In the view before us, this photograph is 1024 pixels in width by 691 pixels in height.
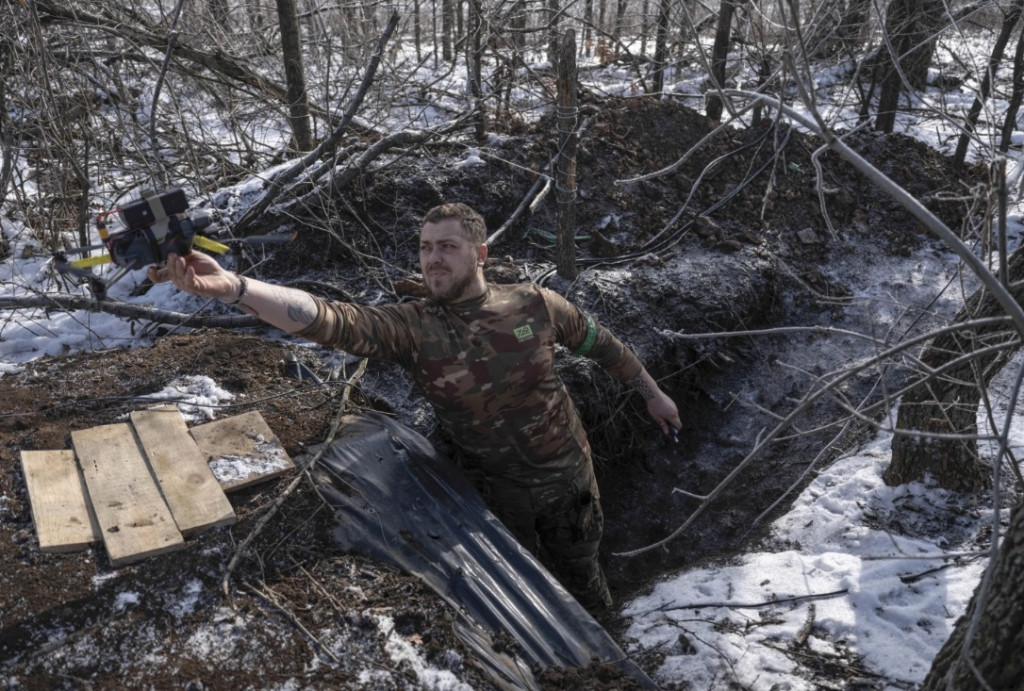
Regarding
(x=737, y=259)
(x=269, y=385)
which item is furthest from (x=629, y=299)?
(x=269, y=385)

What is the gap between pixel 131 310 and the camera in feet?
15.8

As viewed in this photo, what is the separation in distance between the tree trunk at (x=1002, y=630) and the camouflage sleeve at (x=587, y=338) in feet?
Answer: 6.90

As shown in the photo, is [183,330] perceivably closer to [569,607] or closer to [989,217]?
[569,607]

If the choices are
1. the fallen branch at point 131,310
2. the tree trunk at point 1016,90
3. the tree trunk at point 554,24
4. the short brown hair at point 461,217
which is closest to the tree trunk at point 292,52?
the tree trunk at point 554,24

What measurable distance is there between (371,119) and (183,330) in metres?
3.02

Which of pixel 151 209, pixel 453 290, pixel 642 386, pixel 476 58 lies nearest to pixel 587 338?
pixel 642 386

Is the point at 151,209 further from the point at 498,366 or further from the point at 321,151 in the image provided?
the point at 321,151

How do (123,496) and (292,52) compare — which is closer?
(123,496)

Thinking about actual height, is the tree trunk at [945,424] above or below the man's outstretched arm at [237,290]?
below

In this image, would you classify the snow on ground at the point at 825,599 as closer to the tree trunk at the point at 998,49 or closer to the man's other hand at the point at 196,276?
the man's other hand at the point at 196,276

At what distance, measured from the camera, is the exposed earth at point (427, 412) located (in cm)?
264

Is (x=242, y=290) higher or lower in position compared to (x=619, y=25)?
lower

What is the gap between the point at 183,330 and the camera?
5004mm

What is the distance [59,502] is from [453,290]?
181 centimetres
